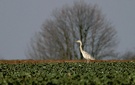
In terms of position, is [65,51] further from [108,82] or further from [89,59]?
[108,82]

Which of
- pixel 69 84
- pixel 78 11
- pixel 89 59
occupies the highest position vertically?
pixel 78 11

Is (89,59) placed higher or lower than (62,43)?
lower

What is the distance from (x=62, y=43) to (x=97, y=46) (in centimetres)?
388

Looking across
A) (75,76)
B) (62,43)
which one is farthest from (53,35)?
(75,76)

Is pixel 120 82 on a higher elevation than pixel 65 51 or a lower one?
lower

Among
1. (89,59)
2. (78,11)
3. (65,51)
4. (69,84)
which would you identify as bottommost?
(69,84)

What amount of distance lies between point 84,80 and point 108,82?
0.56m

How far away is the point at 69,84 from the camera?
11.3m

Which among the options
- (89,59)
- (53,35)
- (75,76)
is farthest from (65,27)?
(75,76)

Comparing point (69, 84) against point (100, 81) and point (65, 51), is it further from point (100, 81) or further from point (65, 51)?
point (65, 51)

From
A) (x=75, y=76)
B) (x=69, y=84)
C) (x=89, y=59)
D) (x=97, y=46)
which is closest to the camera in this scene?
(x=69, y=84)

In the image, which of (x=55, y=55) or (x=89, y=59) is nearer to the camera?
(x=89, y=59)

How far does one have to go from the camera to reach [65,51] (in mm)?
54875

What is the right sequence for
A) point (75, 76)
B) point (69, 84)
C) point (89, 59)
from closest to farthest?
point (69, 84), point (75, 76), point (89, 59)
